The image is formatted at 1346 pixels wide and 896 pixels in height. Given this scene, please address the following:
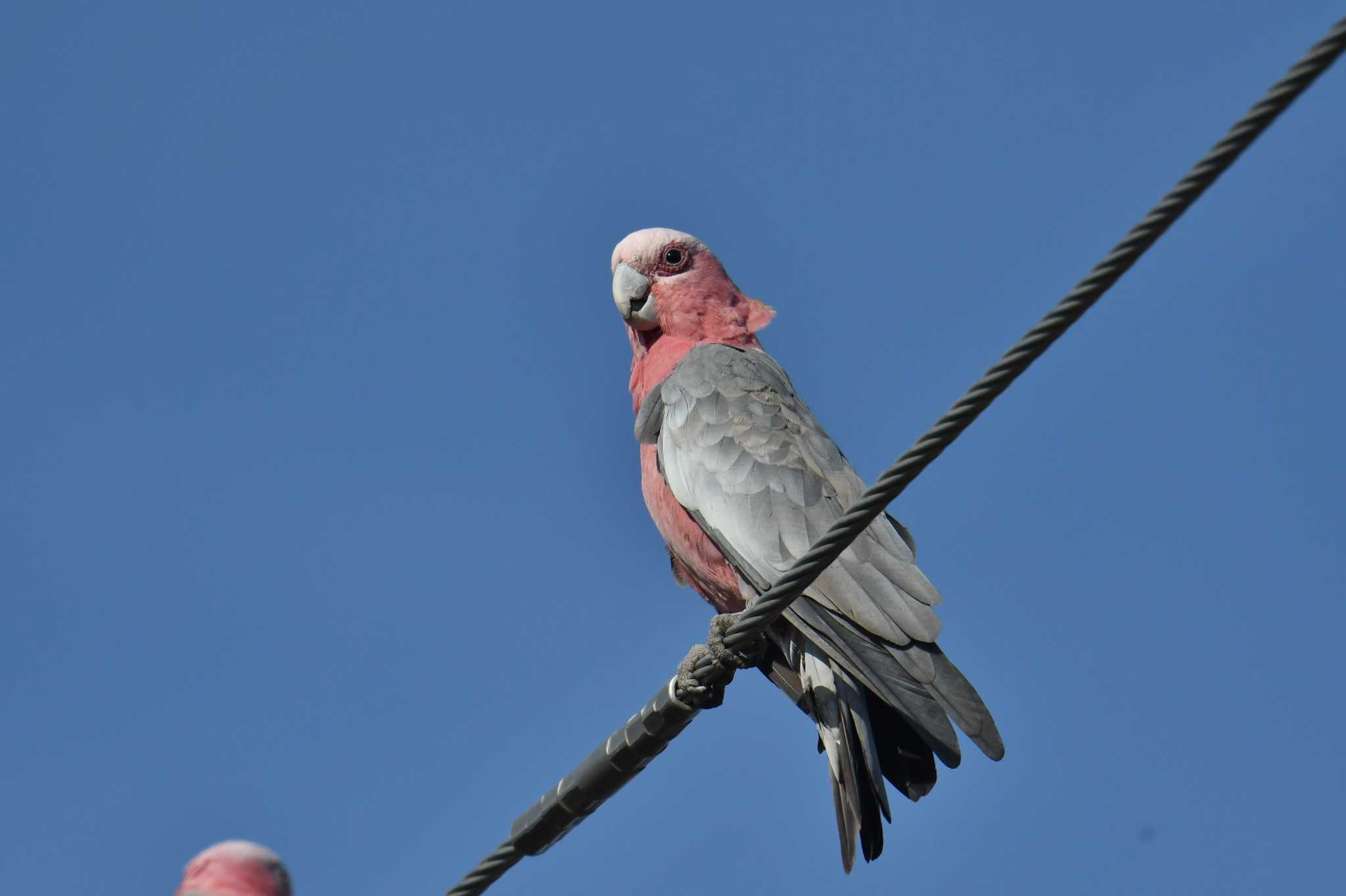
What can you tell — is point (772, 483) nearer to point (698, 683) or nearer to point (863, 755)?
point (863, 755)

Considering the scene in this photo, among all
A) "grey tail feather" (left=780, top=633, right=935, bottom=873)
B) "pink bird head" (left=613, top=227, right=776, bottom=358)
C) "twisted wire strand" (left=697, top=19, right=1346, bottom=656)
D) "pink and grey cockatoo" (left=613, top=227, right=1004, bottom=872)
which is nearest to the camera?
"twisted wire strand" (left=697, top=19, right=1346, bottom=656)

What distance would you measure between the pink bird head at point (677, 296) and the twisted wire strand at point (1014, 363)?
374 cm

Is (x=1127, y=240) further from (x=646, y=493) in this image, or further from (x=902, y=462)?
(x=646, y=493)

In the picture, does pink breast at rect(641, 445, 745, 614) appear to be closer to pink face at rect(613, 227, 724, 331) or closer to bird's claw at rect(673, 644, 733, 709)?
pink face at rect(613, 227, 724, 331)

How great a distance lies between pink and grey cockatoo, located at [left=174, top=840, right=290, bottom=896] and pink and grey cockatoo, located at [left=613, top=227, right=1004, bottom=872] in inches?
103

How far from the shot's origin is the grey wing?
652 centimetres

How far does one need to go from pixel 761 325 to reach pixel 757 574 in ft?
8.24

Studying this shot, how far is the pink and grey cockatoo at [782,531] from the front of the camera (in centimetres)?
665

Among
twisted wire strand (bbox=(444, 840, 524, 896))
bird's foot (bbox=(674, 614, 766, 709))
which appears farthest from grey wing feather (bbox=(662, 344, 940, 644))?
twisted wire strand (bbox=(444, 840, 524, 896))

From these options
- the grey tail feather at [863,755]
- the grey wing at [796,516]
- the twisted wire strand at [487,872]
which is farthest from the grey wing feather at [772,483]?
the twisted wire strand at [487,872]

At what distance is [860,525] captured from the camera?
474 cm

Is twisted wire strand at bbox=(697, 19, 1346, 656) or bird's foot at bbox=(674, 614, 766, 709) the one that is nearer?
twisted wire strand at bbox=(697, 19, 1346, 656)

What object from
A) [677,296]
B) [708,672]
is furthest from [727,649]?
[677,296]

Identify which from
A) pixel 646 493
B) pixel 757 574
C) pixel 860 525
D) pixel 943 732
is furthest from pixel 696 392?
pixel 860 525
